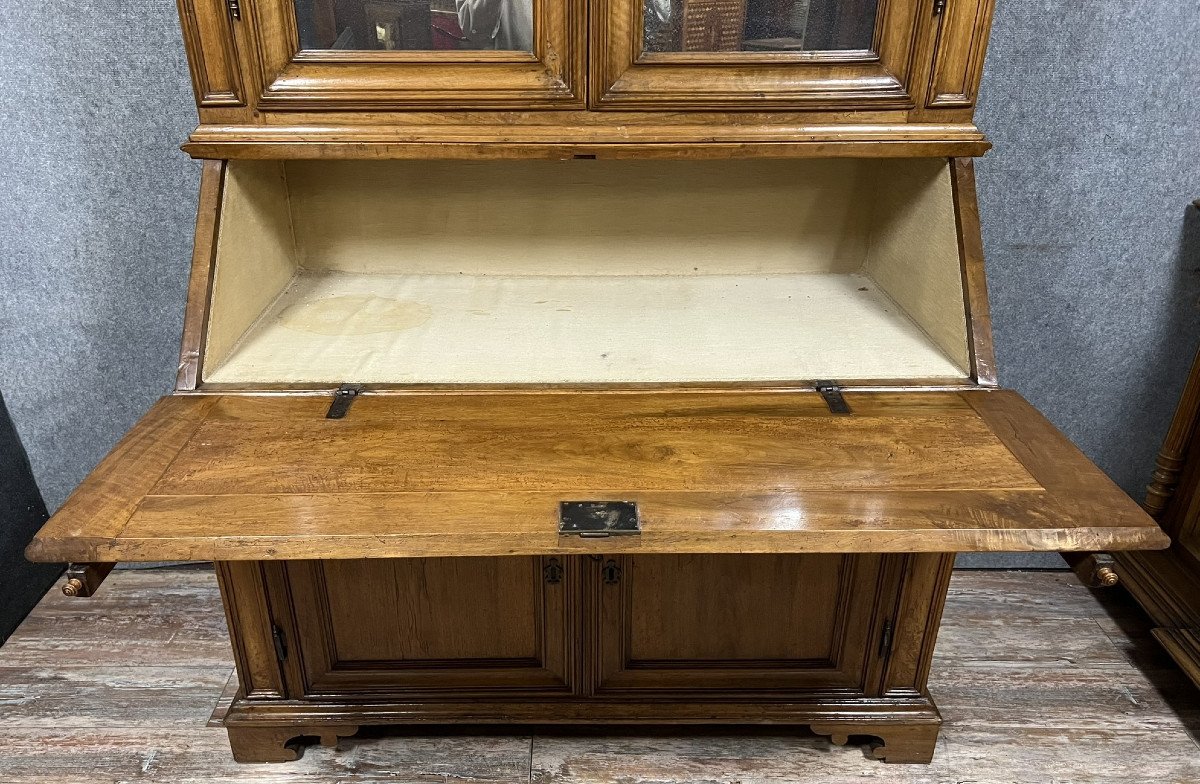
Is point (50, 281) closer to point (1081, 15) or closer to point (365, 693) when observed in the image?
point (365, 693)

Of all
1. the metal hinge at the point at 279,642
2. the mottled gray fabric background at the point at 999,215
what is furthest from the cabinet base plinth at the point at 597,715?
the mottled gray fabric background at the point at 999,215

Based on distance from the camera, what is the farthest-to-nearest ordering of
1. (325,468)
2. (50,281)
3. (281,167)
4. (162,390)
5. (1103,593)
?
(1103,593) → (162,390) → (50,281) → (281,167) → (325,468)

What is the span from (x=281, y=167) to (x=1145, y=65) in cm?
148

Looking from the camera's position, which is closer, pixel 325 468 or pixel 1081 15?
pixel 325 468

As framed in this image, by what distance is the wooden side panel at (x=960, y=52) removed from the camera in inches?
41.8

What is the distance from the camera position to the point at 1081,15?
143cm

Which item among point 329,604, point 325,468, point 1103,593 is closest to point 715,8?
point 325,468

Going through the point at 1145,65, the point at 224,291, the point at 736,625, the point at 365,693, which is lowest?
the point at 365,693

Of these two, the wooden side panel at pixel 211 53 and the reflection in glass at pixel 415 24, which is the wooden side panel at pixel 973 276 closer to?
the reflection in glass at pixel 415 24

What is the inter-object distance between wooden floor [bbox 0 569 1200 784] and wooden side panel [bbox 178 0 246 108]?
1.05 m

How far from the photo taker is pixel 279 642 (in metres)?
1.30

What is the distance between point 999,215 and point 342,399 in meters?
1.25

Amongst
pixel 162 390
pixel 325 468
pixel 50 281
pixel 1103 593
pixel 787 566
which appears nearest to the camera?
pixel 325 468

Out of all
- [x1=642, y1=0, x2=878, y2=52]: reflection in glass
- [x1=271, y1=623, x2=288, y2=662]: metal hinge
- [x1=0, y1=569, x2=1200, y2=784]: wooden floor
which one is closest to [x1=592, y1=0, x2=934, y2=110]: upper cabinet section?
[x1=642, y1=0, x2=878, y2=52]: reflection in glass
